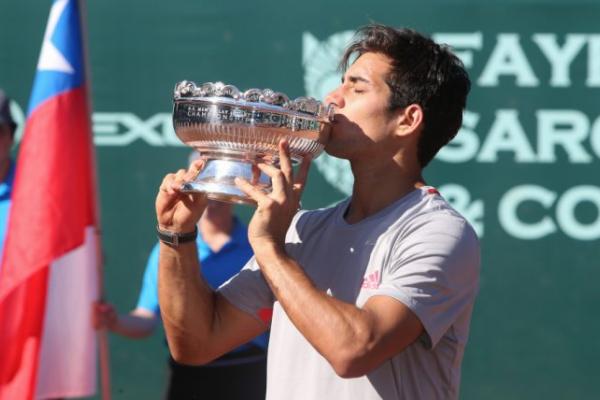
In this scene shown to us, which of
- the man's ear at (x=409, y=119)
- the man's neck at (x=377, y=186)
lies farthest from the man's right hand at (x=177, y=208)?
the man's ear at (x=409, y=119)

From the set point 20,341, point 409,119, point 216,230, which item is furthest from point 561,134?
point 409,119

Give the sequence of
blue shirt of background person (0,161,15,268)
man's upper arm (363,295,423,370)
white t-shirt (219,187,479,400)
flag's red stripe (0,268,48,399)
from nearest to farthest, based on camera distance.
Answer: man's upper arm (363,295,423,370) < white t-shirt (219,187,479,400) < flag's red stripe (0,268,48,399) < blue shirt of background person (0,161,15,268)

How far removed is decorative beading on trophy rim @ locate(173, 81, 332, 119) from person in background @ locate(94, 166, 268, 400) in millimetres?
1778

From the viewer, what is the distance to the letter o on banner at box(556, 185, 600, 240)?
5.09 metres

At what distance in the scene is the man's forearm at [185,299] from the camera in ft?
7.94

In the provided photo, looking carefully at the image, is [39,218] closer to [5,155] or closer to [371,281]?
[5,155]

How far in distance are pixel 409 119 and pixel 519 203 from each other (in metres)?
2.76

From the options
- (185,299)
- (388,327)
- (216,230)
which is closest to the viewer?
(388,327)

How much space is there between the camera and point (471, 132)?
511 cm

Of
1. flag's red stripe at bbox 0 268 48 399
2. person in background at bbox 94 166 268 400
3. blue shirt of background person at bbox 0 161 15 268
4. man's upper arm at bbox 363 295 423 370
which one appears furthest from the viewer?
person in background at bbox 94 166 268 400

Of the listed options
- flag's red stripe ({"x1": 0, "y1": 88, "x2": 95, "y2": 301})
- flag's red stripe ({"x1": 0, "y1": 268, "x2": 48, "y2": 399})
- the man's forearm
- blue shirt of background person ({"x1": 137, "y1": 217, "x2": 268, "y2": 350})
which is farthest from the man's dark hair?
blue shirt of background person ({"x1": 137, "y1": 217, "x2": 268, "y2": 350})

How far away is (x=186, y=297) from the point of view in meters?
2.42

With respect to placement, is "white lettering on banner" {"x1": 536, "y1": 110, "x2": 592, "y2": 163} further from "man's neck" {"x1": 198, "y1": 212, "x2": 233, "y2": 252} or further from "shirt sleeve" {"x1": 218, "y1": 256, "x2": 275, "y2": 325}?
"shirt sleeve" {"x1": 218, "y1": 256, "x2": 275, "y2": 325}

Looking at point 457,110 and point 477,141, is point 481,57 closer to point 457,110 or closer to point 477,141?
point 477,141
